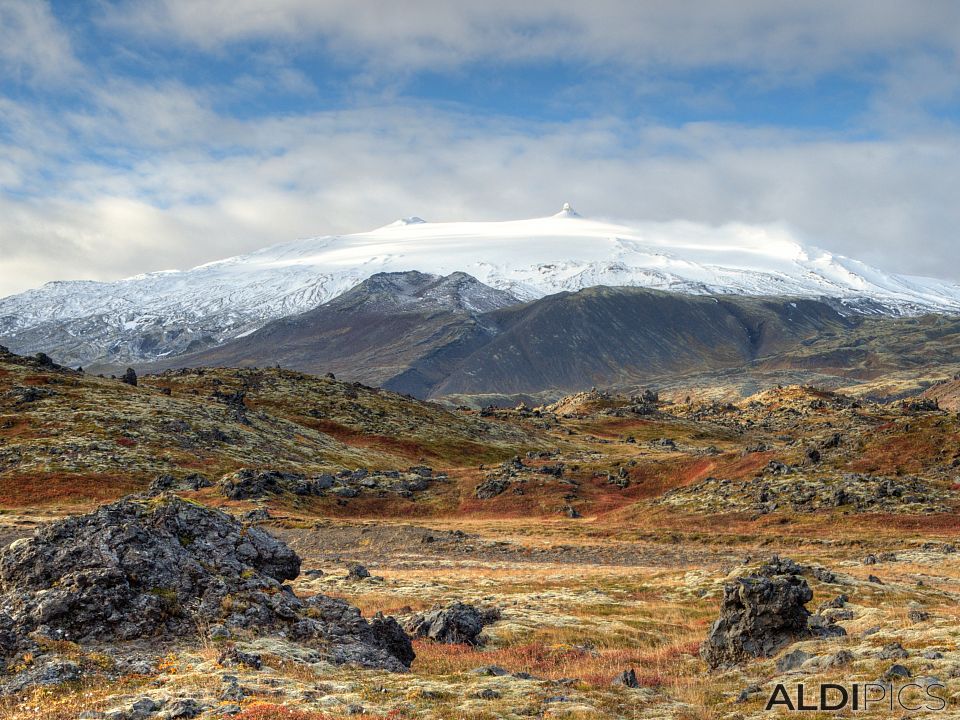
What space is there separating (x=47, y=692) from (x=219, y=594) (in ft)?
20.6

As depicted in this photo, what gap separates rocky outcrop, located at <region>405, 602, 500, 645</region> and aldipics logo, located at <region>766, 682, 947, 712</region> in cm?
1172

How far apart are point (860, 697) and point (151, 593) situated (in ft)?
61.3

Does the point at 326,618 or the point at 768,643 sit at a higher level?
the point at 326,618

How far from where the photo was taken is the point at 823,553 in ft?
168

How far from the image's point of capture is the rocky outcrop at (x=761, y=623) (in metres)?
22.1

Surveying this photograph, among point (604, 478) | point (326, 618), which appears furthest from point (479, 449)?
point (326, 618)

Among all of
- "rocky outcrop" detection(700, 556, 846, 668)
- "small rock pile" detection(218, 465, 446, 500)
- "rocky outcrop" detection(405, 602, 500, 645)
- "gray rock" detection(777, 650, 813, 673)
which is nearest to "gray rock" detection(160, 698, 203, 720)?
"rocky outcrop" detection(405, 602, 500, 645)

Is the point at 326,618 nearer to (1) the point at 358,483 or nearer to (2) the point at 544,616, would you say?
(2) the point at 544,616

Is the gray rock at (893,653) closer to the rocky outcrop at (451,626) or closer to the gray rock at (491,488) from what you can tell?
the rocky outcrop at (451,626)

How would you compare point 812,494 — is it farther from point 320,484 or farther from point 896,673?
point 896,673

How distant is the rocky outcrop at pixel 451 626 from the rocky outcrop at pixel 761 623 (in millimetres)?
8074

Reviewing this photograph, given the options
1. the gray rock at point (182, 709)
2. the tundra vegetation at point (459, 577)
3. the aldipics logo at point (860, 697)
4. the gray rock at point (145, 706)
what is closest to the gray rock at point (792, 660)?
the tundra vegetation at point (459, 577)

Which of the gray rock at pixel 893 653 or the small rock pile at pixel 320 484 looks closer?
the gray rock at pixel 893 653

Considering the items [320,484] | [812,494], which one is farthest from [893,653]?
[320,484]
